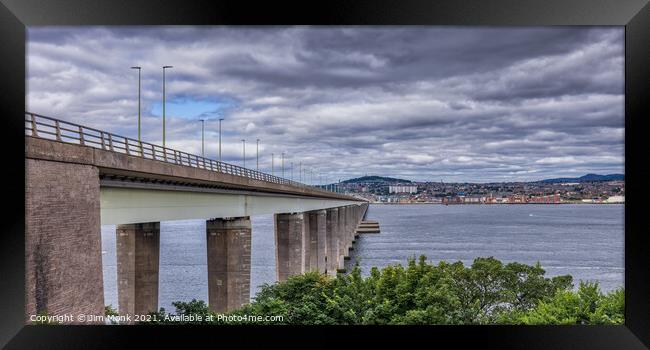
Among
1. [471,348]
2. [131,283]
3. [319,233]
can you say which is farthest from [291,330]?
[319,233]

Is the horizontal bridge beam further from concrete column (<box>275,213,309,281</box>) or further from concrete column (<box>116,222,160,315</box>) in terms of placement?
concrete column (<box>275,213,309,281</box>)

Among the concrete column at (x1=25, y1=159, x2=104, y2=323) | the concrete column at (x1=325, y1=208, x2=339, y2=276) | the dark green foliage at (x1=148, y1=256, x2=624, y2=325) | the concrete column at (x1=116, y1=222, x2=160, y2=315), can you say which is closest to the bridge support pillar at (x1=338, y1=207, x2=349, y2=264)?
the concrete column at (x1=325, y1=208, x2=339, y2=276)

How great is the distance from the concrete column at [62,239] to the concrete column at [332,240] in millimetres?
54180

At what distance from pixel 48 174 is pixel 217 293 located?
17932 mm

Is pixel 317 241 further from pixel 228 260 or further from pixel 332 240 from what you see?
pixel 228 260

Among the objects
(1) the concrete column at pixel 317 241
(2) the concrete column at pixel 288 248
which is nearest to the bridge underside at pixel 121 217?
(2) the concrete column at pixel 288 248

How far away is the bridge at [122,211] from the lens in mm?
11766

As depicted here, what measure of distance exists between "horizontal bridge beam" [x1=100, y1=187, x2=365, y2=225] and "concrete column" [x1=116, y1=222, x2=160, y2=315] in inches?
117

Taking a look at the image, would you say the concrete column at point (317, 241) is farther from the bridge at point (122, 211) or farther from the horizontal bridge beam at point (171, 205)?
the horizontal bridge beam at point (171, 205)

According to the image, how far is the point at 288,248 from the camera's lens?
4197cm

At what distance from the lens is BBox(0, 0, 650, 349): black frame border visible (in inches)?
406

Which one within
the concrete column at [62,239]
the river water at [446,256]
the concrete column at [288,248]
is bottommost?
the river water at [446,256]

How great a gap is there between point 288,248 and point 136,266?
53.8ft

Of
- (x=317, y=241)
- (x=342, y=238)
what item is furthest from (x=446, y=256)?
(x=342, y=238)
